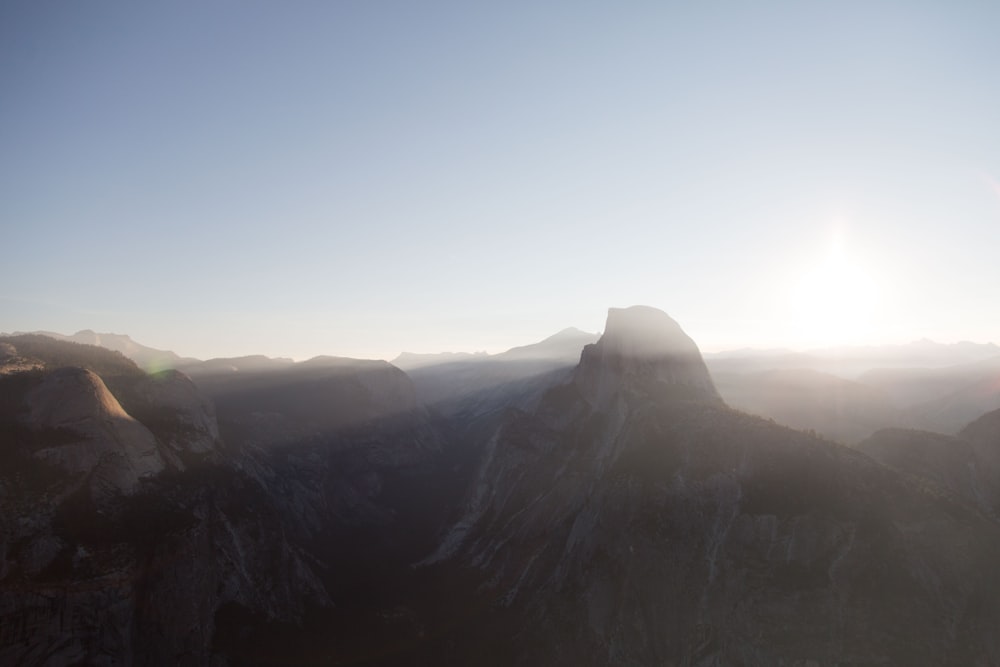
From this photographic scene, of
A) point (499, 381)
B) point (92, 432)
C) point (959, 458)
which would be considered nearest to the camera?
point (92, 432)

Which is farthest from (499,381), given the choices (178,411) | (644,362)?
(178,411)

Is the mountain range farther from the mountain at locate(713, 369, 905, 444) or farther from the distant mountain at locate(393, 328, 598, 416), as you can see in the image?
the distant mountain at locate(393, 328, 598, 416)

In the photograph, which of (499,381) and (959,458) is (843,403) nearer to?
(959,458)

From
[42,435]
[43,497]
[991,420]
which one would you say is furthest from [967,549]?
[42,435]

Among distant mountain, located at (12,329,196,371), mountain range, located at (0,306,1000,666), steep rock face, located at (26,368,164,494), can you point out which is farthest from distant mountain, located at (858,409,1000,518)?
distant mountain, located at (12,329,196,371)

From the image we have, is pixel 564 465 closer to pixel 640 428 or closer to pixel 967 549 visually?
pixel 640 428

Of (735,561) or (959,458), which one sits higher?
(959,458)
